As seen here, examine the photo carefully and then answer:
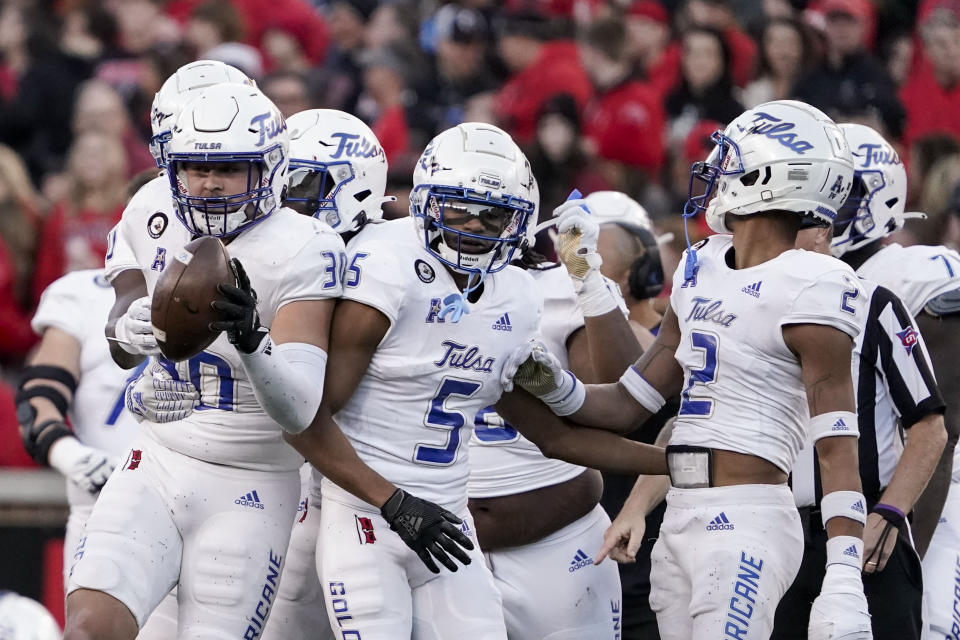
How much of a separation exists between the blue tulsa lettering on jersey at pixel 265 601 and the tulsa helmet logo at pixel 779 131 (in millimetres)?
1990

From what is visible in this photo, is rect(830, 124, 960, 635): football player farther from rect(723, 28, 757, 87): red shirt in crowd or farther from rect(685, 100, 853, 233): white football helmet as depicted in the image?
rect(723, 28, 757, 87): red shirt in crowd

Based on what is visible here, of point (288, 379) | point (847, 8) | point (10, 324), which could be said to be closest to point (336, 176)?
point (288, 379)

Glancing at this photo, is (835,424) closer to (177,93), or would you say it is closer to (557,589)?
(557,589)

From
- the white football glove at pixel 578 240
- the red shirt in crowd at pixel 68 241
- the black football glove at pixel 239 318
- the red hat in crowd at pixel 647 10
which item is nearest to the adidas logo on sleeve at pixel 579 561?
the white football glove at pixel 578 240

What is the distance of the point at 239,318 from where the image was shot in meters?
4.05

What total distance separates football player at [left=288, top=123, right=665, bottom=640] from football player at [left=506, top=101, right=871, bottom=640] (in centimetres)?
31

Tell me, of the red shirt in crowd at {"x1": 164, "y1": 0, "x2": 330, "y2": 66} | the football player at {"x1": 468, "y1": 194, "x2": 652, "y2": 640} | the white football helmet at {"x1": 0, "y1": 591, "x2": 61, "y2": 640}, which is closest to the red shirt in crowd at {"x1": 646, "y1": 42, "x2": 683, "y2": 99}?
the red shirt in crowd at {"x1": 164, "y1": 0, "x2": 330, "y2": 66}

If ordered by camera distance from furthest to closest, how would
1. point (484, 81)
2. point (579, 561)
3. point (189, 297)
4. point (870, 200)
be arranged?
point (484, 81), point (870, 200), point (579, 561), point (189, 297)

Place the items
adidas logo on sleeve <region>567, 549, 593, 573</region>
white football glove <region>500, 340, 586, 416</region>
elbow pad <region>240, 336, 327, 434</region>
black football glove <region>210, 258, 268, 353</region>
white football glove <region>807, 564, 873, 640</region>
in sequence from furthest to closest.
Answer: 1. adidas logo on sleeve <region>567, 549, 593, 573</region>
2. white football glove <region>500, 340, 586, 416</region>
3. white football glove <region>807, 564, 873, 640</region>
4. elbow pad <region>240, 336, 327, 434</region>
5. black football glove <region>210, 258, 268, 353</region>

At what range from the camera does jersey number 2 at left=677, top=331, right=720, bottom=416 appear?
186 inches

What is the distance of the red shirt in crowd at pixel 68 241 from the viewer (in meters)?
9.50

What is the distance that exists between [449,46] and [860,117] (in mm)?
3978

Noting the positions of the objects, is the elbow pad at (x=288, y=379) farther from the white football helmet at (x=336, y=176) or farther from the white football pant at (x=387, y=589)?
the white football helmet at (x=336, y=176)

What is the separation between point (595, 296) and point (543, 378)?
0.47m
